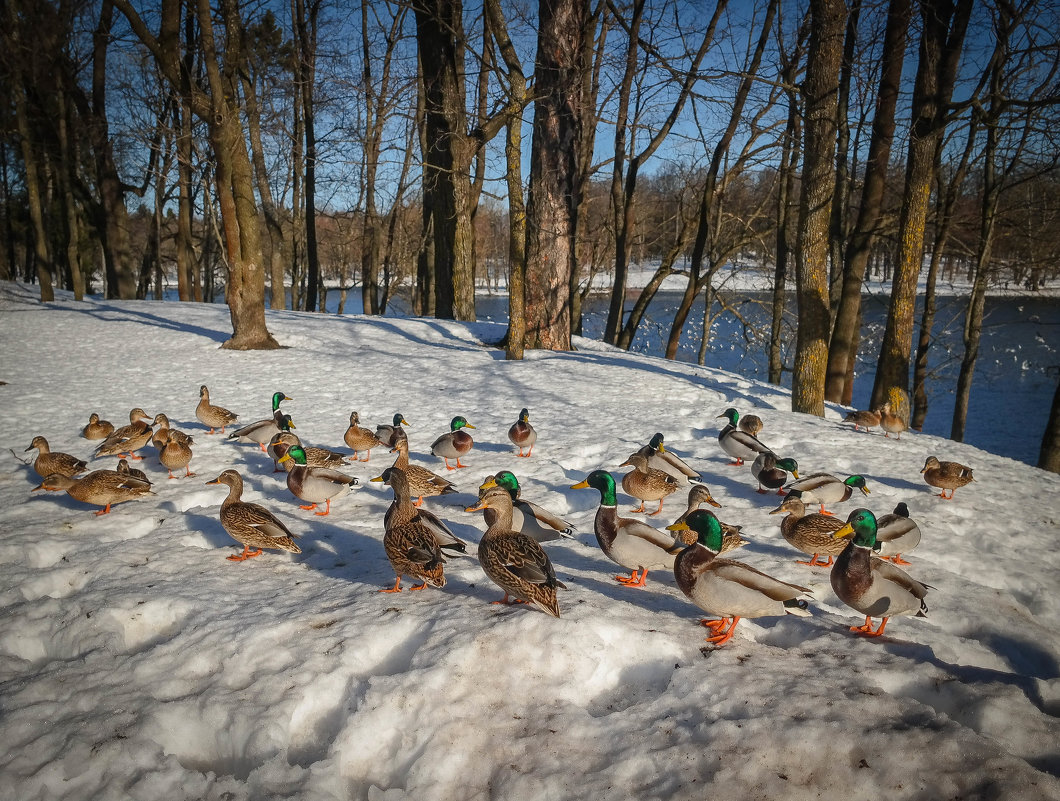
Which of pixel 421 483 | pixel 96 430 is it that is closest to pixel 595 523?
pixel 421 483

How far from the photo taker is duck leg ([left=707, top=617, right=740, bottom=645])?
3799 millimetres

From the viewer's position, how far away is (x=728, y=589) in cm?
375

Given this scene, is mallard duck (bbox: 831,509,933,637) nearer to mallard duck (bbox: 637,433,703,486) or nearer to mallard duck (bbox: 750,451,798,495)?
mallard duck (bbox: 750,451,798,495)

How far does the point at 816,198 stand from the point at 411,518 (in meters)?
8.99

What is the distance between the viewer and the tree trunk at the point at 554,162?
13.6 m

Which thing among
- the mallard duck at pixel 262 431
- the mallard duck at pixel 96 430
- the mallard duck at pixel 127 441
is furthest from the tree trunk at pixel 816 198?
the mallard duck at pixel 96 430

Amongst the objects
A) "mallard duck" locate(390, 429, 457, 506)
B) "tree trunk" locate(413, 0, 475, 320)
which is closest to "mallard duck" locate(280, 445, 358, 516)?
"mallard duck" locate(390, 429, 457, 506)

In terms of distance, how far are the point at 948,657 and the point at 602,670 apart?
96.8 inches

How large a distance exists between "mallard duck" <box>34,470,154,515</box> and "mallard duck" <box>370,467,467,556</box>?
2796 millimetres

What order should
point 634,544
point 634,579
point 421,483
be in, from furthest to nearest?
point 421,483
point 634,579
point 634,544

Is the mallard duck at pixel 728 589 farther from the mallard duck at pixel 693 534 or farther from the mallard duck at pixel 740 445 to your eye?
the mallard duck at pixel 740 445

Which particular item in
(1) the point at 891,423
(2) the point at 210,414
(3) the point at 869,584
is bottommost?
(3) the point at 869,584

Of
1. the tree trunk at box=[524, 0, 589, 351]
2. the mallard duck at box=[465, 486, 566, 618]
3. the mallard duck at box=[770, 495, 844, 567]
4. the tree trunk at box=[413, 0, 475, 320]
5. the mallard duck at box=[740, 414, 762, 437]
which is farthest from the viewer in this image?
the tree trunk at box=[413, 0, 475, 320]

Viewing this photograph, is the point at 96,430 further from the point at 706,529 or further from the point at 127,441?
the point at 706,529
